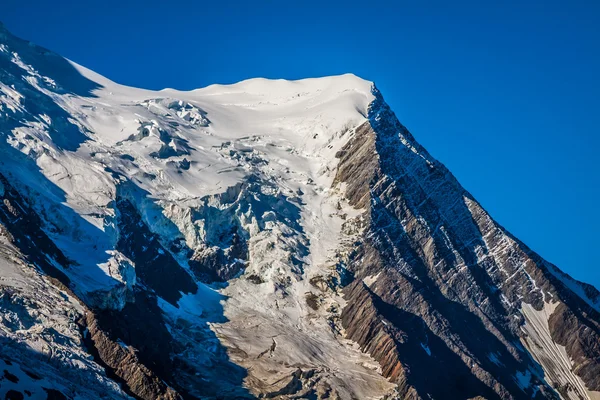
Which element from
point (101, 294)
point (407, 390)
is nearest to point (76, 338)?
point (101, 294)

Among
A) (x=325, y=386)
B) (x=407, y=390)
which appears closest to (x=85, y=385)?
(x=325, y=386)

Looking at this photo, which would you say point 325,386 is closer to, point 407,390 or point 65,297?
Answer: point 407,390

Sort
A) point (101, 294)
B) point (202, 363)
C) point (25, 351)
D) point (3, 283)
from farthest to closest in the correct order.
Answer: point (202, 363) → point (101, 294) → point (3, 283) → point (25, 351)

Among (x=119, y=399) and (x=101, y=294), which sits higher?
(x=101, y=294)

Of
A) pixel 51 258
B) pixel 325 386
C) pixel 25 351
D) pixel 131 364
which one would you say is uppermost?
pixel 325 386

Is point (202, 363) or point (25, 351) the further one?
point (202, 363)

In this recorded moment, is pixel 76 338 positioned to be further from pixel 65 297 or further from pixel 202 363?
pixel 202 363

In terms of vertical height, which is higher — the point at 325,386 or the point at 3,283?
the point at 325,386

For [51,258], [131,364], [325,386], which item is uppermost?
[325,386]

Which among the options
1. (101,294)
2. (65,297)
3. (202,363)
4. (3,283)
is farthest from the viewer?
(202,363)
